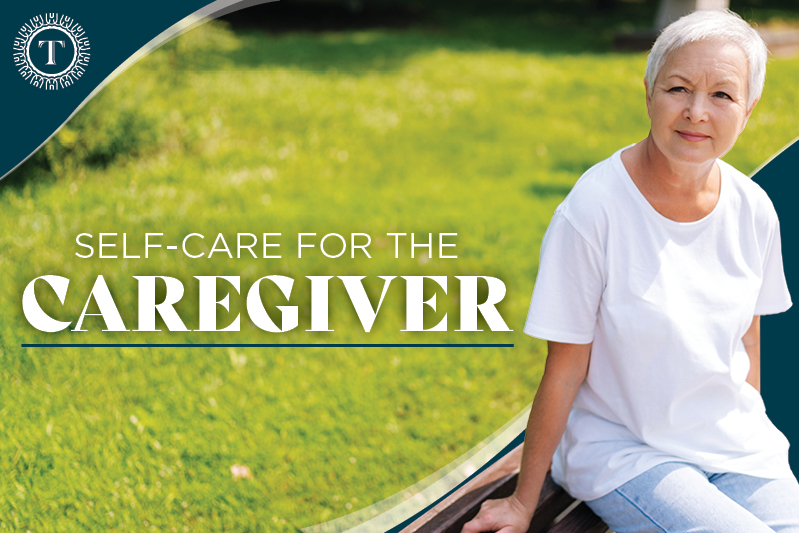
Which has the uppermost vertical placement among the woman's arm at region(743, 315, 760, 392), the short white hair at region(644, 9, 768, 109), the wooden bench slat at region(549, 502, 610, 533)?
the short white hair at region(644, 9, 768, 109)

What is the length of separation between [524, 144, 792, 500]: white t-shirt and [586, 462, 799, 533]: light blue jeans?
3 centimetres

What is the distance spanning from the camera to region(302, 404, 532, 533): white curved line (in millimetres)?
2660

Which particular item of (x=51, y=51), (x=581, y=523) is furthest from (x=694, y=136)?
(x=51, y=51)

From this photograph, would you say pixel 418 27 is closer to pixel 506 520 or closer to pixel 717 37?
pixel 717 37

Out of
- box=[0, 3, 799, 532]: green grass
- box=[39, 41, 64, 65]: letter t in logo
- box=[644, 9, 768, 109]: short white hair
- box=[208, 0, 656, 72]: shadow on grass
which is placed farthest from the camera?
box=[208, 0, 656, 72]: shadow on grass

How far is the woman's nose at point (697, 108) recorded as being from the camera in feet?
5.30

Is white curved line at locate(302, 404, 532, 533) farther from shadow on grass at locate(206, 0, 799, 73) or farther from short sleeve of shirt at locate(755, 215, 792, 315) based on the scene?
shadow on grass at locate(206, 0, 799, 73)

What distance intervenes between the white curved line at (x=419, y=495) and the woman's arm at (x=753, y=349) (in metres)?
0.81

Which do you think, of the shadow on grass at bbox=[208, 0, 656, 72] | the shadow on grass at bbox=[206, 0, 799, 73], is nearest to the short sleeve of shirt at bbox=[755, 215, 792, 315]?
the shadow on grass at bbox=[208, 0, 656, 72]

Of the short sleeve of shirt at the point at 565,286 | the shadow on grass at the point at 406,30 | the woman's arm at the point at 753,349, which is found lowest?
the woman's arm at the point at 753,349

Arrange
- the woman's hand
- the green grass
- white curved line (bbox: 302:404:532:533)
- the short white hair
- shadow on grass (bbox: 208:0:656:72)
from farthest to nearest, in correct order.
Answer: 1. shadow on grass (bbox: 208:0:656:72)
2. the green grass
3. white curved line (bbox: 302:404:532:533)
4. the woman's hand
5. the short white hair

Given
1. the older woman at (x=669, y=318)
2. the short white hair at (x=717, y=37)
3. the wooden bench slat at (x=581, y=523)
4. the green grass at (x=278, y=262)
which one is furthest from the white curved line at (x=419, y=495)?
the short white hair at (x=717, y=37)

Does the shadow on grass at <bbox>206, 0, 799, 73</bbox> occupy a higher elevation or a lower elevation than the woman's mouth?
higher

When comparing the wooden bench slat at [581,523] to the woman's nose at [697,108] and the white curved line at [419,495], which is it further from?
the woman's nose at [697,108]
